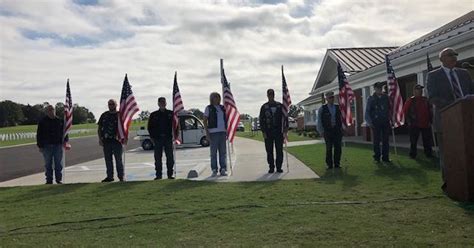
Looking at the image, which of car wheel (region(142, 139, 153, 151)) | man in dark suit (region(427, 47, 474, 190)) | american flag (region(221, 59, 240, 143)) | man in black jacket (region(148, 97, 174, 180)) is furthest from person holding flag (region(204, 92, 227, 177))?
car wheel (region(142, 139, 153, 151))

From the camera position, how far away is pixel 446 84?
7.53 metres

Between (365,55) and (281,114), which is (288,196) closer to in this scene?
(281,114)

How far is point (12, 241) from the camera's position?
589 centimetres

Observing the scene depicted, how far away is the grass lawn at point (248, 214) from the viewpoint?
5.53m

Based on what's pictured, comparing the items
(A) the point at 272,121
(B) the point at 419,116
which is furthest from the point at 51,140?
(B) the point at 419,116

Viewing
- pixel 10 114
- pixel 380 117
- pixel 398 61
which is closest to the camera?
pixel 380 117

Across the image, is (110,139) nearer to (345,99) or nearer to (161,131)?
(161,131)

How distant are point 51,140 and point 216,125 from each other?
377cm

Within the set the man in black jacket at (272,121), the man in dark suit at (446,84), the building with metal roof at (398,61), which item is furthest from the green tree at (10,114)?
the man in dark suit at (446,84)

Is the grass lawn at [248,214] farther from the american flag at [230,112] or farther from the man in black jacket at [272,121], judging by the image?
the american flag at [230,112]

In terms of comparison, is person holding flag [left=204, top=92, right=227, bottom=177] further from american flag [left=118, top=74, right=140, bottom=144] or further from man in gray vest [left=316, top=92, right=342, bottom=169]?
man in gray vest [left=316, top=92, right=342, bottom=169]

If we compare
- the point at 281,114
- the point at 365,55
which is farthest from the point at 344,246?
the point at 365,55

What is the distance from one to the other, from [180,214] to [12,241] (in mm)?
2098

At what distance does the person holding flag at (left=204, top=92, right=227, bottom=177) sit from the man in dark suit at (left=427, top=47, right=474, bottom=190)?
16.6 feet
